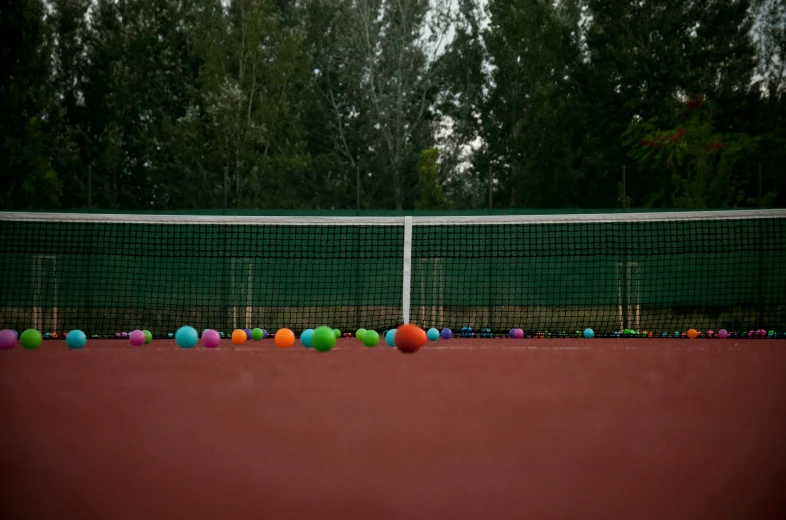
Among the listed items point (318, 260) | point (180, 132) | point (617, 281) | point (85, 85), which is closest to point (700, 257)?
point (617, 281)

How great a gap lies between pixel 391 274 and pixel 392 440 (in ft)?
25.5

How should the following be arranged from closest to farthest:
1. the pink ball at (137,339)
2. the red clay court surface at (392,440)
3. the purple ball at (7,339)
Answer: the red clay court surface at (392,440)
the purple ball at (7,339)
the pink ball at (137,339)

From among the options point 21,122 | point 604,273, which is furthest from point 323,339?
point 21,122

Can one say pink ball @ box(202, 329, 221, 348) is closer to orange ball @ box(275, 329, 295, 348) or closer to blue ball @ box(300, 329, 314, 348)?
orange ball @ box(275, 329, 295, 348)

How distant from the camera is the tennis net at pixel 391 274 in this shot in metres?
10.7

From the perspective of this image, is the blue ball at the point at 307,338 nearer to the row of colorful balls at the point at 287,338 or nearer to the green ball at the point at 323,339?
the row of colorful balls at the point at 287,338

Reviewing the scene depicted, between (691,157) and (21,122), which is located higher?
(21,122)

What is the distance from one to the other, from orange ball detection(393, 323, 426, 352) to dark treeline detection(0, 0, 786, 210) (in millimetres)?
10243

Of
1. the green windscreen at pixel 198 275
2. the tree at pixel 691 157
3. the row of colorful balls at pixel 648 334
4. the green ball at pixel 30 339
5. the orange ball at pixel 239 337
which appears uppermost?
the tree at pixel 691 157

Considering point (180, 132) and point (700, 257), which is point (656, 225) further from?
point (180, 132)

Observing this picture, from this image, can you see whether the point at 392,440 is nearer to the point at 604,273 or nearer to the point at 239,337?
the point at 239,337

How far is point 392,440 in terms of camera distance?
3.56 m

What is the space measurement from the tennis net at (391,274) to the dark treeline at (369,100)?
556 cm

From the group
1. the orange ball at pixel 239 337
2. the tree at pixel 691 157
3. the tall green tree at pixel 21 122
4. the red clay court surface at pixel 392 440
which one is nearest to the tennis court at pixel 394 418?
the red clay court surface at pixel 392 440
